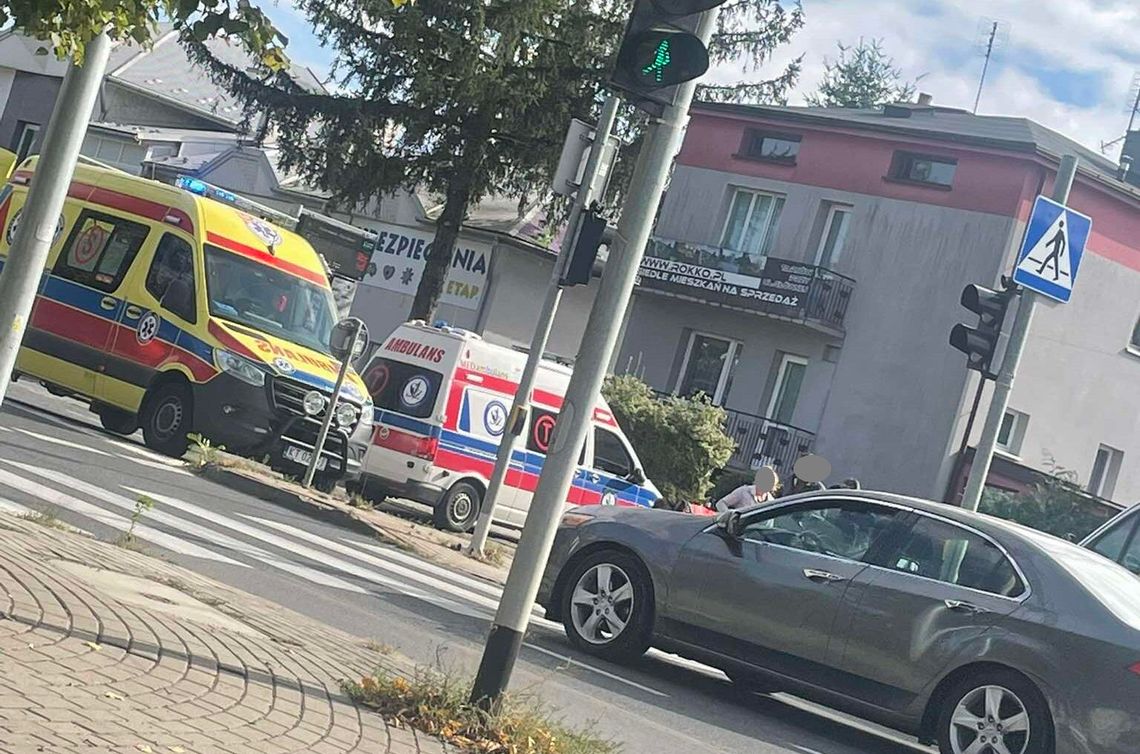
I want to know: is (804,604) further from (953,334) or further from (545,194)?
(545,194)

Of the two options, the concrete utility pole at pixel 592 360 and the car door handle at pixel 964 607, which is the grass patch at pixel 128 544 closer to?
the concrete utility pole at pixel 592 360

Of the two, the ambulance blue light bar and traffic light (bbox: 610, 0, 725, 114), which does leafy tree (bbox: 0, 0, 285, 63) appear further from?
the ambulance blue light bar

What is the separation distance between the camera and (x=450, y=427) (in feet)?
63.9

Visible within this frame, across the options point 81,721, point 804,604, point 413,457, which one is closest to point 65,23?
point 81,721

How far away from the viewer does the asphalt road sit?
9.57m

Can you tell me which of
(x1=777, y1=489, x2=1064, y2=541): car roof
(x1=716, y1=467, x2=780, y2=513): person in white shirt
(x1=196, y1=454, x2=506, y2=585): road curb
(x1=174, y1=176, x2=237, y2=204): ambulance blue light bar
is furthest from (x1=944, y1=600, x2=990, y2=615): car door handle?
(x1=174, y1=176, x2=237, y2=204): ambulance blue light bar

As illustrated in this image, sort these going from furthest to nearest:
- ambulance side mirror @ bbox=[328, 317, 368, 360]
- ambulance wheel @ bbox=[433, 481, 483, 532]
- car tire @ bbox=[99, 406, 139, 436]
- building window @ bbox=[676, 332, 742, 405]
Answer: building window @ bbox=[676, 332, 742, 405], ambulance wheel @ bbox=[433, 481, 483, 532], car tire @ bbox=[99, 406, 139, 436], ambulance side mirror @ bbox=[328, 317, 368, 360]

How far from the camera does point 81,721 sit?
5598 mm

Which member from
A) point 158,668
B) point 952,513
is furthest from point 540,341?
point 158,668

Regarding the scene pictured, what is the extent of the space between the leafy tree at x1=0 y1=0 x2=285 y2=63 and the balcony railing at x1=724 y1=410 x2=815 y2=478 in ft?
88.4

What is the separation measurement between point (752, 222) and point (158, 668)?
31.0m

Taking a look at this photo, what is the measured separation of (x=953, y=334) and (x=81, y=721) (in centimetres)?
920

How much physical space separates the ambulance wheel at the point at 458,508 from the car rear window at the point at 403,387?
966 mm

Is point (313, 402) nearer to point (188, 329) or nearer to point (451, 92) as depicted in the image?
point (188, 329)
